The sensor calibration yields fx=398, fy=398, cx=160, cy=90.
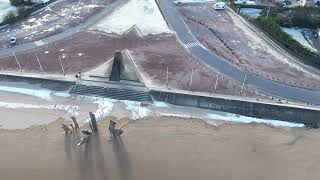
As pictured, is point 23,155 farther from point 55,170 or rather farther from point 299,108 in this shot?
point 299,108

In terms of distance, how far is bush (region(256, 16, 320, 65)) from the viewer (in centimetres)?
3680

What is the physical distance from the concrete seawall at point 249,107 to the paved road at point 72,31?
13.8 meters

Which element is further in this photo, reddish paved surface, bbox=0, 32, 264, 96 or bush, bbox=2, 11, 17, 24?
bush, bbox=2, 11, 17, 24

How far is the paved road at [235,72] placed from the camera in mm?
32938

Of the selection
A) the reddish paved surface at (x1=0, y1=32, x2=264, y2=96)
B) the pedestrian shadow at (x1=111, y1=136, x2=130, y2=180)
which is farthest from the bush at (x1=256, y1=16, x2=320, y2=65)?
the pedestrian shadow at (x1=111, y1=136, x2=130, y2=180)

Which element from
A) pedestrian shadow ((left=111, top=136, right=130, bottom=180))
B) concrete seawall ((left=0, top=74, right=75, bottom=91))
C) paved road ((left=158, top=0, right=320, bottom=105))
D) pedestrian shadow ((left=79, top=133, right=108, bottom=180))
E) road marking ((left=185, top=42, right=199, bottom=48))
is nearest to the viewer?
pedestrian shadow ((left=79, top=133, right=108, bottom=180))

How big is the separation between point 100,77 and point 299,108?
55.1ft

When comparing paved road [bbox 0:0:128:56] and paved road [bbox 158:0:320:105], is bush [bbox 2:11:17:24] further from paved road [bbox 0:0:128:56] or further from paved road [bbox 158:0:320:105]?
paved road [bbox 158:0:320:105]

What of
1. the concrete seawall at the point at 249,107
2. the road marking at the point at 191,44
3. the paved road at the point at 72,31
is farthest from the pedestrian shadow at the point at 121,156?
the paved road at the point at 72,31

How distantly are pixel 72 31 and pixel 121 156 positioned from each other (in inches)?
751

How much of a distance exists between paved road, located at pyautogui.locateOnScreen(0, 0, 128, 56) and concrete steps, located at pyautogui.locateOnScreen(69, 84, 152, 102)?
9.03m

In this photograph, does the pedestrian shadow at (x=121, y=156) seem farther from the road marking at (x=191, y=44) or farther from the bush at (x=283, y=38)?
the bush at (x=283, y=38)

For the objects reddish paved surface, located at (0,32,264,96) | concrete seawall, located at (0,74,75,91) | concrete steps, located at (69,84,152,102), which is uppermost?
reddish paved surface, located at (0,32,264,96)

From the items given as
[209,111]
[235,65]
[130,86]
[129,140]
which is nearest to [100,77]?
[130,86]
